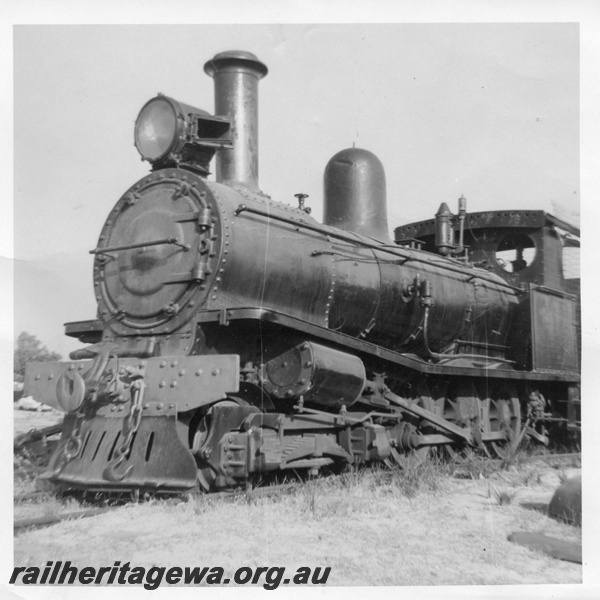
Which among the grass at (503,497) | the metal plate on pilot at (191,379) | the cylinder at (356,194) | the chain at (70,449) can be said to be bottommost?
the grass at (503,497)

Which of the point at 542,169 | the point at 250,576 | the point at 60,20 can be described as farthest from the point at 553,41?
the point at 250,576

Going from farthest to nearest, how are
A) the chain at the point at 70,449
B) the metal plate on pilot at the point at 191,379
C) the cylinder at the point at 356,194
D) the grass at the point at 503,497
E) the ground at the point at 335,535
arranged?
the cylinder at the point at 356,194
the grass at the point at 503,497
the chain at the point at 70,449
the metal plate on pilot at the point at 191,379
the ground at the point at 335,535

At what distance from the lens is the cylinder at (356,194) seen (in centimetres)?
847

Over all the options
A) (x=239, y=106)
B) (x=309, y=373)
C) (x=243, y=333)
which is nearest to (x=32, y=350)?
(x=243, y=333)

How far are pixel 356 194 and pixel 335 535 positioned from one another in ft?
15.2

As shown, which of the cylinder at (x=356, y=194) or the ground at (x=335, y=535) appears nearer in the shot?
the ground at (x=335, y=535)

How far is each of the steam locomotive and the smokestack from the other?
14 mm

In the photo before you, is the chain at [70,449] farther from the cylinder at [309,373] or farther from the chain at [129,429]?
the cylinder at [309,373]

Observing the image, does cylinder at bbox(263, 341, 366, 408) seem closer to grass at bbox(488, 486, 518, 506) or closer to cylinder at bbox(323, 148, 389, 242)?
grass at bbox(488, 486, 518, 506)

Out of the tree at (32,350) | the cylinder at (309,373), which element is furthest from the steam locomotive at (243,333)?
the tree at (32,350)

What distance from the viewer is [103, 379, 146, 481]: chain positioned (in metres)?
5.38

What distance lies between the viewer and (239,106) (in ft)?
23.6

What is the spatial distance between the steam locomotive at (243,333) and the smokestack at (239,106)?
1 centimetres

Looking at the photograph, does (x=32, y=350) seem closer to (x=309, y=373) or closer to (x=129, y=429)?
(x=129, y=429)
